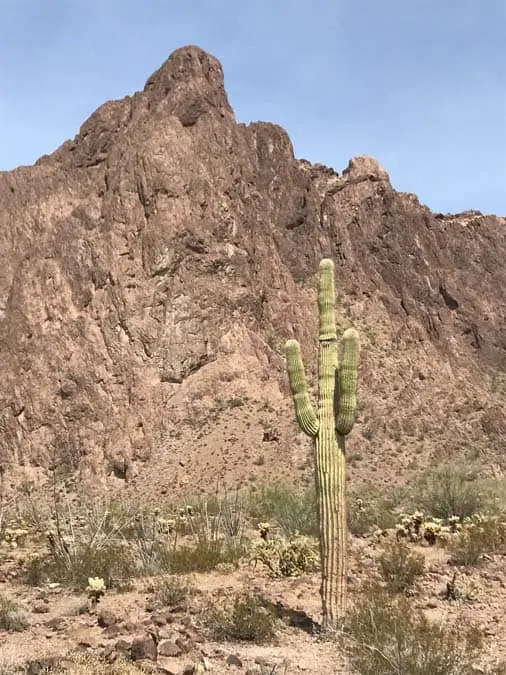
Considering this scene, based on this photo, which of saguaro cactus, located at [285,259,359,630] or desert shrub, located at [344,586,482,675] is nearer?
desert shrub, located at [344,586,482,675]

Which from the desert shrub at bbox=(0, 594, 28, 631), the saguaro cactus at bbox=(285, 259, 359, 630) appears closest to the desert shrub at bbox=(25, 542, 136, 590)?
the desert shrub at bbox=(0, 594, 28, 631)

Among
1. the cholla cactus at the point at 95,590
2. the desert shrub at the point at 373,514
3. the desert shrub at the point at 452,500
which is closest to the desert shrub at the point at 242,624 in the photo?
the cholla cactus at the point at 95,590

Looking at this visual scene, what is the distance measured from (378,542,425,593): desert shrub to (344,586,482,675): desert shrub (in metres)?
2.06

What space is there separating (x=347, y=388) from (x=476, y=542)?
486 cm

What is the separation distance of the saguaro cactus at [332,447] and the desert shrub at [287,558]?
2.63 meters

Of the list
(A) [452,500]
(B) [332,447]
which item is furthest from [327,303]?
(A) [452,500]

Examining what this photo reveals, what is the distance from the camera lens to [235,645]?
A: 745 centimetres

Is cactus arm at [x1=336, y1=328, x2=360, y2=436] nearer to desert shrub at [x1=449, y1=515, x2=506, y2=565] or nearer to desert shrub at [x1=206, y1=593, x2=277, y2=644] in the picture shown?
desert shrub at [x1=206, y1=593, x2=277, y2=644]

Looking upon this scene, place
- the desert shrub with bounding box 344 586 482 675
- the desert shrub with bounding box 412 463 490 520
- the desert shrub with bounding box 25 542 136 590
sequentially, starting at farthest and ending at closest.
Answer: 1. the desert shrub with bounding box 412 463 490 520
2. the desert shrub with bounding box 25 542 136 590
3. the desert shrub with bounding box 344 586 482 675

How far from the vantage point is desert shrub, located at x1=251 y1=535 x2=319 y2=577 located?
10891mm

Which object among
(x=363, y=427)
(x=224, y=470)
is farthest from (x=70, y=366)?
(x=363, y=427)

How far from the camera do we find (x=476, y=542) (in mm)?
11664

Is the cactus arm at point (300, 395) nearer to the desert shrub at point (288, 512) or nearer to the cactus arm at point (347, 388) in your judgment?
the cactus arm at point (347, 388)

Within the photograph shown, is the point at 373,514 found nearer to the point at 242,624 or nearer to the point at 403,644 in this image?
the point at 242,624
